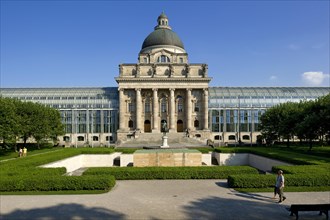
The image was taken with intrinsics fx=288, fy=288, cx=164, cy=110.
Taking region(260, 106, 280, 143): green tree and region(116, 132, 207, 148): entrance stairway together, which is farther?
region(116, 132, 207, 148): entrance stairway

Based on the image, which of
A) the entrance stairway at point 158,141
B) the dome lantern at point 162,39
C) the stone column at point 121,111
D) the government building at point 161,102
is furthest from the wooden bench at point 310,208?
the dome lantern at point 162,39

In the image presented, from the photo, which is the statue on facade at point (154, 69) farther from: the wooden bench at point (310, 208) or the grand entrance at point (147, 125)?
the wooden bench at point (310, 208)

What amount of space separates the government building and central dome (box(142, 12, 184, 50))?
309 millimetres

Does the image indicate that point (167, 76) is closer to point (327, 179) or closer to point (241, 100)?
point (241, 100)

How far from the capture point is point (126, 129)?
80.9 meters

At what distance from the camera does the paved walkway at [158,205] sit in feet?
49.6

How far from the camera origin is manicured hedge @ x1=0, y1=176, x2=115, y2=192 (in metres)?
20.5

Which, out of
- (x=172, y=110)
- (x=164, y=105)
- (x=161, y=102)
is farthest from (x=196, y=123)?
(x=161, y=102)

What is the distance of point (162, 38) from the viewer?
88000 mm

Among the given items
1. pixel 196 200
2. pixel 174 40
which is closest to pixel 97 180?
pixel 196 200

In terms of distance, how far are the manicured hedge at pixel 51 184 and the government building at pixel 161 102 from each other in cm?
5590

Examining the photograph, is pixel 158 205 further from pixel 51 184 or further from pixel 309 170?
pixel 309 170

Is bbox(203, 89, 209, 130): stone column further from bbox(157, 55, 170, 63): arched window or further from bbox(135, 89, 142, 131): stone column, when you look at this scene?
bbox(135, 89, 142, 131): stone column

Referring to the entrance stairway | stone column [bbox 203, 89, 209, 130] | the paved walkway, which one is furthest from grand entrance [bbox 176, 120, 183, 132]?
the paved walkway
